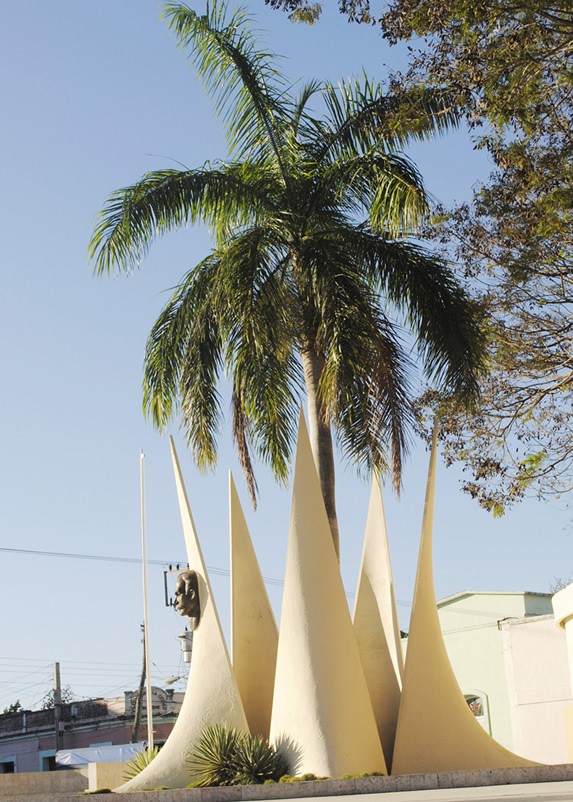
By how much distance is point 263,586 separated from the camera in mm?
15836

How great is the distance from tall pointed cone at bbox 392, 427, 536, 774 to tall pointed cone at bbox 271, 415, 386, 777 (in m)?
0.45

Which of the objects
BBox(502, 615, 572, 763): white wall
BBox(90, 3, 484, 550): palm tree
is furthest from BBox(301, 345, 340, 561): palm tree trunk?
BBox(502, 615, 572, 763): white wall

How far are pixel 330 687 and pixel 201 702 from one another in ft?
7.00

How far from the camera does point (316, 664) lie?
13.3 m

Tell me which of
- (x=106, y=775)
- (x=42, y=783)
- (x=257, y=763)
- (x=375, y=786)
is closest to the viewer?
(x=375, y=786)

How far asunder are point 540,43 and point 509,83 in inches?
35.8

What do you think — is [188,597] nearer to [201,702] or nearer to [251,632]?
[251,632]

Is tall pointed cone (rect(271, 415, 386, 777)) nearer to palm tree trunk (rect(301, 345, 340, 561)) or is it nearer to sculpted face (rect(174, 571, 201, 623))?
palm tree trunk (rect(301, 345, 340, 561))

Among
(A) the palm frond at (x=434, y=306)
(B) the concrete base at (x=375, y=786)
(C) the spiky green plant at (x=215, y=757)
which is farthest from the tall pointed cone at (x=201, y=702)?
(A) the palm frond at (x=434, y=306)

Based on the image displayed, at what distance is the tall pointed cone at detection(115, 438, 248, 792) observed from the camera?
45.4ft

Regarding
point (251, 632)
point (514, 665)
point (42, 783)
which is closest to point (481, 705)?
→ point (514, 665)

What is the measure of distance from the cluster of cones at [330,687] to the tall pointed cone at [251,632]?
0.04 metres

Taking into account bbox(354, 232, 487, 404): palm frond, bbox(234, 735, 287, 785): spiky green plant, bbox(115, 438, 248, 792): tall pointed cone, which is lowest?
bbox(234, 735, 287, 785): spiky green plant

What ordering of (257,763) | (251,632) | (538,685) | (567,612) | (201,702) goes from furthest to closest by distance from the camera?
(538,685)
(567,612)
(251,632)
(201,702)
(257,763)
